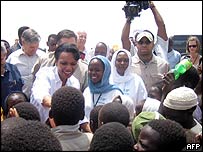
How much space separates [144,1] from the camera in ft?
14.3

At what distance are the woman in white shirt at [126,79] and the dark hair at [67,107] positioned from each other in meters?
1.48

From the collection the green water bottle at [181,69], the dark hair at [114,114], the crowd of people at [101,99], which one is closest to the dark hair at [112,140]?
the crowd of people at [101,99]

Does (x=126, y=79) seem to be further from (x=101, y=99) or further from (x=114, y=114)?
(x=114, y=114)

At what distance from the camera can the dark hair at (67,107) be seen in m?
2.21

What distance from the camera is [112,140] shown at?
188 cm

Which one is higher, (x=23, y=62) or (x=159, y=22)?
(x=159, y=22)

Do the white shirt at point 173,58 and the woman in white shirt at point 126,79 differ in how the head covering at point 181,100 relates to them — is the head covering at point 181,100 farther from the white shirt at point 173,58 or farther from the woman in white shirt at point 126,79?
the white shirt at point 173,58

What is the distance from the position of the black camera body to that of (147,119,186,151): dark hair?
239cm

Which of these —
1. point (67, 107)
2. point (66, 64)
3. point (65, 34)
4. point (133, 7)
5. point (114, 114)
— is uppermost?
point (133, 7)

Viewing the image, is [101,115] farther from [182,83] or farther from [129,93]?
[129,93]

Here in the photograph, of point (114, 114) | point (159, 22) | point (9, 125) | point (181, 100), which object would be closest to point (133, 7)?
point (159, 22)

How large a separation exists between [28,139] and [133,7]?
282 centimetres

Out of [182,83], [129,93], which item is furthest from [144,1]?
[182,83]

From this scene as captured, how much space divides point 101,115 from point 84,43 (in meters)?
3.22
